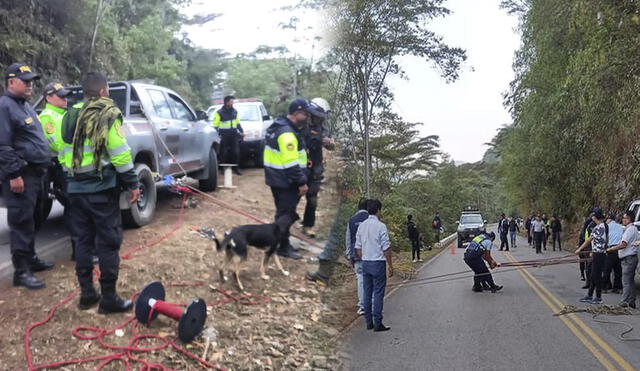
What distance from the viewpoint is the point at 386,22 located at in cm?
330

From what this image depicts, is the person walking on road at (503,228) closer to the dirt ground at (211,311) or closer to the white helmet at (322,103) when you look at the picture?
the dirt ground at (211,311)

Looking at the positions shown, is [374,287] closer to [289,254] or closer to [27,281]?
[289,254]

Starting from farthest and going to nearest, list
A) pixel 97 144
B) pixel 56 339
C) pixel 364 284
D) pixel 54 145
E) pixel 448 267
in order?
pixel 448 267
pixel 364 284
pixel 54 145
pixel 97 144
pixel 56 339

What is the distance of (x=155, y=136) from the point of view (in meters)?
3.33

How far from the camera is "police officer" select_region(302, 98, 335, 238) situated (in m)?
2.54

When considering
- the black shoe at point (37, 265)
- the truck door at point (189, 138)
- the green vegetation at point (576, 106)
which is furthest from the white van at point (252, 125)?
the green vegetation at point (576, 106)

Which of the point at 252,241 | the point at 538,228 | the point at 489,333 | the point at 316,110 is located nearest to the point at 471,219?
the point at 489,333

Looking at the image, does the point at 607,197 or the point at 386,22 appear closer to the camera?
the point at 386,22

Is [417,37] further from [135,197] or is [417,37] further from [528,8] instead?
[528,8]

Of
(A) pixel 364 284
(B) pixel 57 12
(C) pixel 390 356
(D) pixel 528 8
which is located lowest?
(C) pixel 390 356

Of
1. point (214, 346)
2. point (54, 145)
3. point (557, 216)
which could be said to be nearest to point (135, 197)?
point (54, 145)

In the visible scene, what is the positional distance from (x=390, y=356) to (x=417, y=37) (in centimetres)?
302

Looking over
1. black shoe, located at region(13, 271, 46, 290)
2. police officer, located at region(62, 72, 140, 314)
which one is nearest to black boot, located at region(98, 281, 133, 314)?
police officer, located at region(62, 72, 140, 314)

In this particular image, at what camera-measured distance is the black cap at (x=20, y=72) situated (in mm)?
3090
